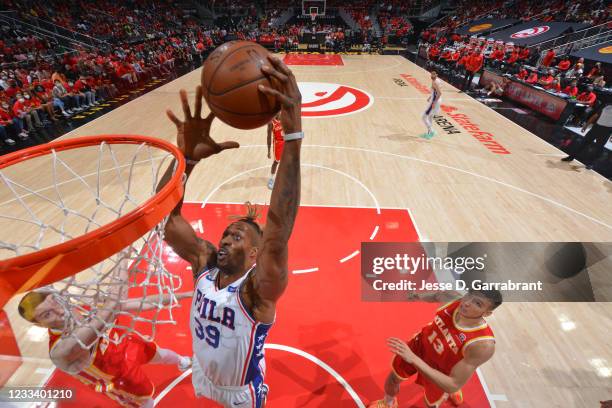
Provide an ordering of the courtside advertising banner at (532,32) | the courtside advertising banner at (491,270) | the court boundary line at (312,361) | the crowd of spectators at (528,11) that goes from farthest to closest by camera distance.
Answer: the crowd of spectators at (528,11) < the courtside advertising banner at (532,32) < the courtside advertising banner at (491,270) < the court boundary line at (312,361)

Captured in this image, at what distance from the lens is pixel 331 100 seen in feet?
38.4

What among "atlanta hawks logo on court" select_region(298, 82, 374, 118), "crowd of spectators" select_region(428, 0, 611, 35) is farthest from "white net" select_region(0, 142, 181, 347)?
"crowd of spectators" select_region(428, 0, 611, 35)

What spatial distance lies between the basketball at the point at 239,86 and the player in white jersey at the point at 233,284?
0.11 meters

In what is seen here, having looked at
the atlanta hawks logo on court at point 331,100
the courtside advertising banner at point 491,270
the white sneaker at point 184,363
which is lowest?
the courtside advertising banner at point 491,270

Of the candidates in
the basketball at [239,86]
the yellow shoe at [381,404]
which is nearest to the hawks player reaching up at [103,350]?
the basketball at [239,86]

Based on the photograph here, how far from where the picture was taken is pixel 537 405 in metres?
2.87

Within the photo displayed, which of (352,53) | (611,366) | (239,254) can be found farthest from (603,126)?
(352,53)

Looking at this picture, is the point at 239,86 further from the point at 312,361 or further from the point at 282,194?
the point at 312,361

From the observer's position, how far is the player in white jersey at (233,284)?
4.91 ft

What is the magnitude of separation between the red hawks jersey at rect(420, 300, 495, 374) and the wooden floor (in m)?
1.03

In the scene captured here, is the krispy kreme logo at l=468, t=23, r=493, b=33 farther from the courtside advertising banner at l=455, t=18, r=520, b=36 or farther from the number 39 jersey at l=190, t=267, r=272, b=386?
the number 39 jersey at l=190, t=267, r=272, b=386

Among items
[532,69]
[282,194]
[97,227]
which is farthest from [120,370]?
[532,69]

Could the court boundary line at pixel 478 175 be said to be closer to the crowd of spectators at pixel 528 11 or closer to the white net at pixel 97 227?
the white net at pixel 97 227

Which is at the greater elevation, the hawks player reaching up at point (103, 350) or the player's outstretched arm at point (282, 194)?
the player's outstretched arm at point (282, 194)
